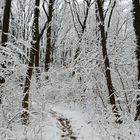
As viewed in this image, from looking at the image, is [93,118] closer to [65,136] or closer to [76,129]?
[76,129]

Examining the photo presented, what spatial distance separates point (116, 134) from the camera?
7.48 meters

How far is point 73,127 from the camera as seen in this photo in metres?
9.60

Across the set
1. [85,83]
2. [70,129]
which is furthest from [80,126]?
[85,83]

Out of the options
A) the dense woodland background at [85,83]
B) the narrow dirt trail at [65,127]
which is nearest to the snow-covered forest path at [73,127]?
the narrow dirt trail at [65,127]

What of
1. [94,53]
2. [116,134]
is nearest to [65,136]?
[116,134]

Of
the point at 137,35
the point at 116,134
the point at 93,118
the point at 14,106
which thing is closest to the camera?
the point at 116,134

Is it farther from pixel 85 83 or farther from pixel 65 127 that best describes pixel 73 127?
pixel 85 83

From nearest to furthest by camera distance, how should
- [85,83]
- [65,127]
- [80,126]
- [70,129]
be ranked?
[70,129] < [65,127] < [80,126] < [85,83]

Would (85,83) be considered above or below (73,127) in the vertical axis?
above

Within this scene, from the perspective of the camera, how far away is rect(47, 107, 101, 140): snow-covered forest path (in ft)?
27.9

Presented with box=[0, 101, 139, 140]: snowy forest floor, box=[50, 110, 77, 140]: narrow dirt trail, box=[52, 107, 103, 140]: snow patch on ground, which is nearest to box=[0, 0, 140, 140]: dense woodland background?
box=[0, 101, 139, 140]: snowy forest floor

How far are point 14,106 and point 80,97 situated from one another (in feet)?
18.5

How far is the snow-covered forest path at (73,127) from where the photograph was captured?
8500 millimetres

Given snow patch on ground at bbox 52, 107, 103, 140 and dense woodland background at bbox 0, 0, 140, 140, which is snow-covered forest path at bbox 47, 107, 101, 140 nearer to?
snow patch on ground at bbox 52, 107, 103, 140
